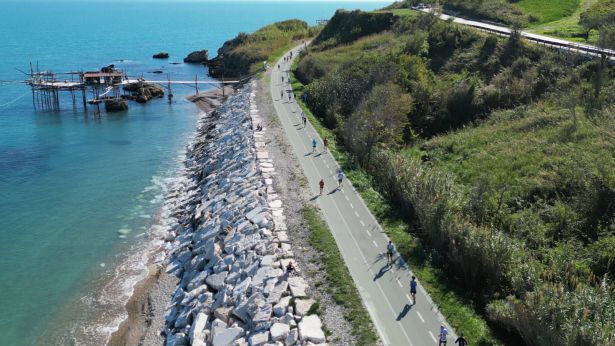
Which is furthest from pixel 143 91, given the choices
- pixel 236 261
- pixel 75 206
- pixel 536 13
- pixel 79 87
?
pixel 236 261

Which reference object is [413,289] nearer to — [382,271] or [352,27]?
[382,271]

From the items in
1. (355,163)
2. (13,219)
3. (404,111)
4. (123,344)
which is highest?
(404,111)

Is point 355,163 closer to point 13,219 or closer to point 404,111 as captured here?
point 404,111

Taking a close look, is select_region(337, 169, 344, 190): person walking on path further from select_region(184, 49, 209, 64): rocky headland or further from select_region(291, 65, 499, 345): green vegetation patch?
select_region(184, 49, 209, 64): rocky headland

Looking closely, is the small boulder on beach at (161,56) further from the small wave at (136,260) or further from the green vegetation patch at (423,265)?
the green vegetation patch at (423,265)

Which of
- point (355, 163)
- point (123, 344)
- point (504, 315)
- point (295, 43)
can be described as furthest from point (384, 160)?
point (295, 43)

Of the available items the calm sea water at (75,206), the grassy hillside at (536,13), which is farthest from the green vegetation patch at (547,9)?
the calm sea water at (75,206)
